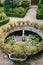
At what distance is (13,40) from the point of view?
75.4 ft

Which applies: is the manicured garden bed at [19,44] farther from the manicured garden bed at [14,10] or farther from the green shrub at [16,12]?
the manicured garden bed at [14,10]

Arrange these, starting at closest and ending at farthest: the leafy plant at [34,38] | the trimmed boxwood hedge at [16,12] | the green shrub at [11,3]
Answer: the leafy plant at [34,38], the trimmed boxwood hedge at [16,12], the green shrub at [11,3]

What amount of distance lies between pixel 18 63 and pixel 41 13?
445 inches

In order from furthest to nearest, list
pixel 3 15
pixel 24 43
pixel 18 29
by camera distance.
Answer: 1. pixel 3 15
2. pixel 18 29
3. pixel 24 43

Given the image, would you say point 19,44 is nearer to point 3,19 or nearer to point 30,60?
point 30,60

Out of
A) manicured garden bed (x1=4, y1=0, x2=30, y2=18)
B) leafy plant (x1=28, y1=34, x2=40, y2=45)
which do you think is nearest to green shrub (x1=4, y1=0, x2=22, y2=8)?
manicured garden bed (x1=4, y1=0, x2=30, y2=18)

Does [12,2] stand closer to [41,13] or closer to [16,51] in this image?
[41,13]

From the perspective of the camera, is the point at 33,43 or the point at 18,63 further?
the point at 33,43

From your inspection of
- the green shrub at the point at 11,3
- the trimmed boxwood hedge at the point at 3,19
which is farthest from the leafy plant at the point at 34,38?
the green shrub at the point at 11,3

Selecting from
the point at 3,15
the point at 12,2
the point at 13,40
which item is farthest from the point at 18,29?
the point at 12,2

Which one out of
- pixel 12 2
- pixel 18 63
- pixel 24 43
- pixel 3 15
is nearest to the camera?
pixel 18 63

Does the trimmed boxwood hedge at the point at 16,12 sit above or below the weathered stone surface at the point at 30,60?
above

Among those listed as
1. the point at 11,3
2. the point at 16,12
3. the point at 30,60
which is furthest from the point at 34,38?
the point at 11,3

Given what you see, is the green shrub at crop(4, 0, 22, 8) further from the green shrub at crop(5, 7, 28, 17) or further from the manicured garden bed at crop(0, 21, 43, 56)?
the manicured garden bed at crop(0, 21, 43, 56)
